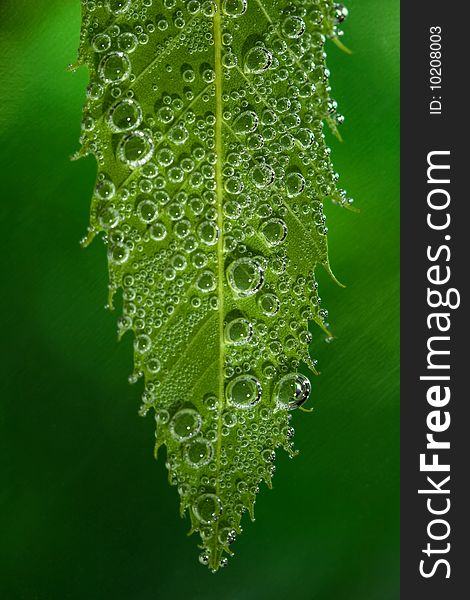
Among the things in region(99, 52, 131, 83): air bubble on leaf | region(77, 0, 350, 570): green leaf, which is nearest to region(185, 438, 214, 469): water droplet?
region(77, 0, 350, 570): green leaf

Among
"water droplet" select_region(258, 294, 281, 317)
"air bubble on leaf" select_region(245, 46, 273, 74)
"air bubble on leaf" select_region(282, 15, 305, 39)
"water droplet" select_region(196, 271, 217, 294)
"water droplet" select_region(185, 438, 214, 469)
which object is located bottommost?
"water droplet" select_region(185, 438, 214, 469)

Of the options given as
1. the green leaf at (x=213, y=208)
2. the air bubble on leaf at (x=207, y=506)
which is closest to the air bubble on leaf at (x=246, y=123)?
the green leaf at (x=213, y=208)

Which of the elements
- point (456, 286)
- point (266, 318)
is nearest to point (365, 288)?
point (456, 286)

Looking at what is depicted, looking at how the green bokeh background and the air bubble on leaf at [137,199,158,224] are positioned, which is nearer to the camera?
the air bubble on leaf at [137,199,158,224]

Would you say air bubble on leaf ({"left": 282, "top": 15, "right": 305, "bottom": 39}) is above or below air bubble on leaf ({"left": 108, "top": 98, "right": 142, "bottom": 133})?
above

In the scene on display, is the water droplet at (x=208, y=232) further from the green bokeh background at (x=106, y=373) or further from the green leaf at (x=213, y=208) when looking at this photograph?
the green bokeh background at (x=106, y=373)

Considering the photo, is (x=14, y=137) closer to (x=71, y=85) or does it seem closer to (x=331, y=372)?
(x=71, y=85)

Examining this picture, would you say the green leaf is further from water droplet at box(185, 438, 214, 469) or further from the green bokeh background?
the green bokeh background
